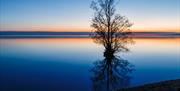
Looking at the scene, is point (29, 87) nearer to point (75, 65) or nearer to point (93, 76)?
point (93, 76)

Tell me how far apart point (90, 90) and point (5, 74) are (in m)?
9.03

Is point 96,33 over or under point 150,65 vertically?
over

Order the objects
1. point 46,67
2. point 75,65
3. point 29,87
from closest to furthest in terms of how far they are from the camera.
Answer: point 29,87
point 46,67
point 75,65

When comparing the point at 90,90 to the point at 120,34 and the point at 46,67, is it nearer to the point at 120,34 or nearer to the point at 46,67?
the point at 46,67

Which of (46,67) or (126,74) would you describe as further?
(46,67)

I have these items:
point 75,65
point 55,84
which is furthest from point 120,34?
point 55,84

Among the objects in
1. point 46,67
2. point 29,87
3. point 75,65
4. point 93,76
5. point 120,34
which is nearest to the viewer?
point 29,87

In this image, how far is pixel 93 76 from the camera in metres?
26.8

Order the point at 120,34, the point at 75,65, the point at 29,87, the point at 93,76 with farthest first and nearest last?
the point at 120,34
the point at 75,65
the point at 93,76
the point at 29,87

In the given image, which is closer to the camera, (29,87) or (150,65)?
(29,87)

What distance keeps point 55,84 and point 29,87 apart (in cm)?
207

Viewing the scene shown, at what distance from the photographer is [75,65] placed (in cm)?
3394

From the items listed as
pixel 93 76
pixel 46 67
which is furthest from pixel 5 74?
pixel 93 76

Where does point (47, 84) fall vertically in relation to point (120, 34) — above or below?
below
